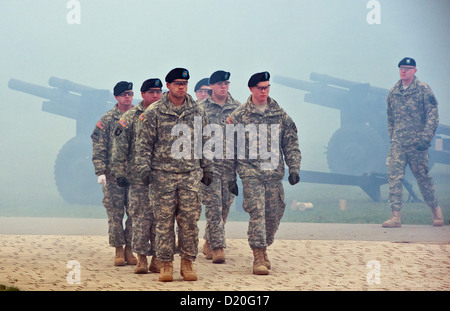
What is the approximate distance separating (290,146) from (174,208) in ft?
4.87

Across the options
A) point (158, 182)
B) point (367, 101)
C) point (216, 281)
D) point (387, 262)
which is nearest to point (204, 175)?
point (158, 182)

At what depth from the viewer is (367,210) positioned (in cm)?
1614

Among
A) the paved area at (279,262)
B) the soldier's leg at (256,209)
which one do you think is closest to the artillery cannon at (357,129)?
the paved area at (279,262)

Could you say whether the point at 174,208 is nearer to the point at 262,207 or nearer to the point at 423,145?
the point at 262,207

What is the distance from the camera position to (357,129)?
17719 millimetres

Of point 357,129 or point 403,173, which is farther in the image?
point 357,129

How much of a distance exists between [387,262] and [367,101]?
1241 centimetres

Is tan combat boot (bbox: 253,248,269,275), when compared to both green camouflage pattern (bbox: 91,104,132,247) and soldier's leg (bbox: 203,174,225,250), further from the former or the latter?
green camouflage pattern (bbox: 91,104,132,247)

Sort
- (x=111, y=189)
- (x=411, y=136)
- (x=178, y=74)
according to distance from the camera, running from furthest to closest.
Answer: (x=411, y=136)
(x=111, y=189)
(x=178, y=74)

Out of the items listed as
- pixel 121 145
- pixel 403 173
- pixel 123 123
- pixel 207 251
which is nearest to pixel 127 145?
pixel 121 145

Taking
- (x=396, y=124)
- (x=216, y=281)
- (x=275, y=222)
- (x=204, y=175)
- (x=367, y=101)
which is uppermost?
(x=367, y=101)

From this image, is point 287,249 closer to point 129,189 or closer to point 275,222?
point 275,222

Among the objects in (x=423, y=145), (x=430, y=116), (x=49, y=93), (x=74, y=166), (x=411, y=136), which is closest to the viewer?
(x=423, y=145)

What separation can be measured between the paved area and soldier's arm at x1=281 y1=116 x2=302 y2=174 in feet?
3.66
